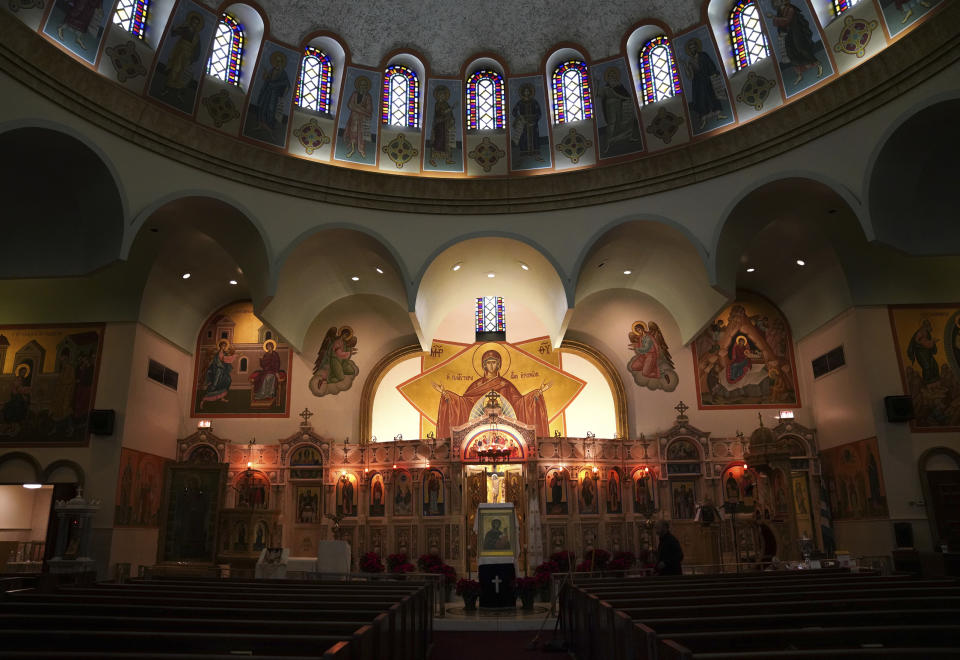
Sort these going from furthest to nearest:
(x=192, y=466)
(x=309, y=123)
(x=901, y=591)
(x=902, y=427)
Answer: (x=192, y=466) < (x=309, y=123) < (x=902, y=427) < (x=901, y=591)

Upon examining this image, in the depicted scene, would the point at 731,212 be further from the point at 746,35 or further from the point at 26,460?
the point at 26,460

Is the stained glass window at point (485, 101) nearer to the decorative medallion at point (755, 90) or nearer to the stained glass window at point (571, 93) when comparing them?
the stained glass window at point (571, 93)

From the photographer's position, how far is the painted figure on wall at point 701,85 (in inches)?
626

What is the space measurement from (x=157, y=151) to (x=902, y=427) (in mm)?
17710

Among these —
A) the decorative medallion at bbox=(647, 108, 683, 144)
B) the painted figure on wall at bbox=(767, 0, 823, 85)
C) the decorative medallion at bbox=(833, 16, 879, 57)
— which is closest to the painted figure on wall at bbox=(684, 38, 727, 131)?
the decorative medallion at bbox=(647, 108, 683, 144)

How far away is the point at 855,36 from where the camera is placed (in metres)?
13.6

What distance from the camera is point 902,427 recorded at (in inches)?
602

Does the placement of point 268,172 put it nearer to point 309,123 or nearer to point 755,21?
point 309,123

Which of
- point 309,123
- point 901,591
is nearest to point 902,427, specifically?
point 901,591

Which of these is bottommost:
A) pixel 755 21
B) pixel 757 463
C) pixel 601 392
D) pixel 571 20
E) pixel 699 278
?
pixel 757 463

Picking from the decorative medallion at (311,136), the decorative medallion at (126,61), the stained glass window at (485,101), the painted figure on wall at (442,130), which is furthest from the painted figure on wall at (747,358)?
the decorative medallion at (126,61)

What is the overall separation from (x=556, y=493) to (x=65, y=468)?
1235 cm

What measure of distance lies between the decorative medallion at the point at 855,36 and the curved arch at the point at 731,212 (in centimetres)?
251

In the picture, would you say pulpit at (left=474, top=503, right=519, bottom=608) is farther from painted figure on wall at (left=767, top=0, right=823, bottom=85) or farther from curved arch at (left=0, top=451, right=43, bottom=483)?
painted figure on wall at (left=767, top=0, right=823, bottom=85)
